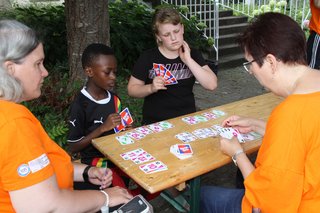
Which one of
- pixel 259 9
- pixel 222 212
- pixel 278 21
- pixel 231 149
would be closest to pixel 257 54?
pixel 278 21

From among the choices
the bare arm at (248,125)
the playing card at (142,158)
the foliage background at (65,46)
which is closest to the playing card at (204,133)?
the bare arm at (248,125)

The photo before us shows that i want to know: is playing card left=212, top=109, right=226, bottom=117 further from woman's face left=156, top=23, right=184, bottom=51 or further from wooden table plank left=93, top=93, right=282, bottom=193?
woman's face left=156, top=23, right=184, bottom=51

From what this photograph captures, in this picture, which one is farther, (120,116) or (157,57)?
(157,57)

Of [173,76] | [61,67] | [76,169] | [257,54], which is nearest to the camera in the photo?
[257,54]

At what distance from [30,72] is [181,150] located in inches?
38.5

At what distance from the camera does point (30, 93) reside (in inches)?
63.6

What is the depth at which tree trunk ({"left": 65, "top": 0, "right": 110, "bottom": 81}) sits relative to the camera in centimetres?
411

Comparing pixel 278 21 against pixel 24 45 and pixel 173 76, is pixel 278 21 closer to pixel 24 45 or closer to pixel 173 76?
pixel 24 45

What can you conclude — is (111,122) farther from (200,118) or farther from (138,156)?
(200,118)

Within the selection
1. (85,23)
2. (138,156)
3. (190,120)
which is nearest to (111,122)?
(138,156)

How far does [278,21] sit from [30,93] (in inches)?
48.0

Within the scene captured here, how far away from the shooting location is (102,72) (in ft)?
8.05

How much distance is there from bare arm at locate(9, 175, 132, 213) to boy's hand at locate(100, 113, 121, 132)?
24.7 inches

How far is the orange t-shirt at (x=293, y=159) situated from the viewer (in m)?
1.38
